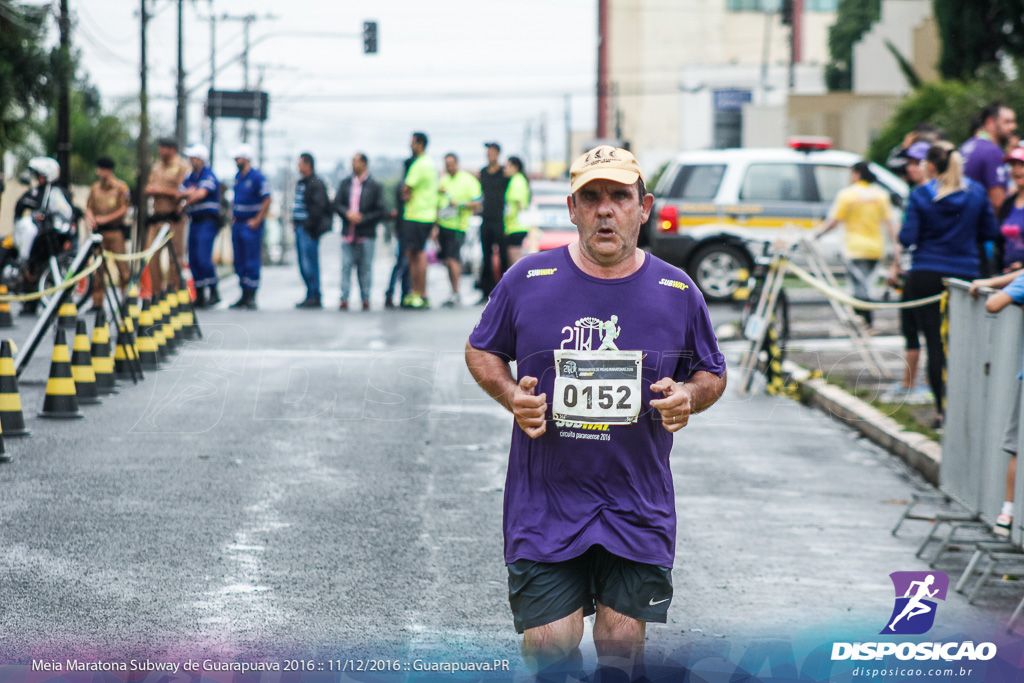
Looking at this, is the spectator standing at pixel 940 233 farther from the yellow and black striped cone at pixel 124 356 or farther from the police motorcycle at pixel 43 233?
the police motorcycle at pixel 43 233

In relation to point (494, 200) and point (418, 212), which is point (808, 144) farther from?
point (418, 212)

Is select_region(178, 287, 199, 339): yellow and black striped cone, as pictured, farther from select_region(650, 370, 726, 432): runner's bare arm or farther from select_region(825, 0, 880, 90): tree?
select_region(825, 0, 880, 90): tree

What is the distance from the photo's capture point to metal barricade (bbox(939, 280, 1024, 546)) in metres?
6.46

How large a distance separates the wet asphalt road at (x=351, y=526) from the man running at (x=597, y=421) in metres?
1.34

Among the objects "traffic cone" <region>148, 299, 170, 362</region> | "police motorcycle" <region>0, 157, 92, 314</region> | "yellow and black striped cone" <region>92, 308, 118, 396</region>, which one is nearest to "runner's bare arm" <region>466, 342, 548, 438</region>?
"yellow and black striped cone" <region>92, 308, 118, 396</region>

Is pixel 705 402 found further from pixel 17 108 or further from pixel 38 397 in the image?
pixel 17 108

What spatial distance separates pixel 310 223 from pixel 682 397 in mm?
16060

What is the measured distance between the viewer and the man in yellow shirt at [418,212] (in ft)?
61.8

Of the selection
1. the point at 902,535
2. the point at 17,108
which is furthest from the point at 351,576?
the point at 17,108

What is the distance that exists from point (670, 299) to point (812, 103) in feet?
173

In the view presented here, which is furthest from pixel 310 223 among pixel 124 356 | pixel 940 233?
pixel 940 233

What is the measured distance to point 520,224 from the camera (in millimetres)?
19000

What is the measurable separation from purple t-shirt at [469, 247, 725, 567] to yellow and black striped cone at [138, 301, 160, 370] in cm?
900

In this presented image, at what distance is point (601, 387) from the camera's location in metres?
3.87
